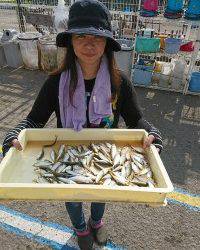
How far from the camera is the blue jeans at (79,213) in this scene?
11.4ft

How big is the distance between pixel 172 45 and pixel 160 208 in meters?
5.29

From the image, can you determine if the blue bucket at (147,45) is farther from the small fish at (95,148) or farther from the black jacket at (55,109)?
the small fish at (95,148)

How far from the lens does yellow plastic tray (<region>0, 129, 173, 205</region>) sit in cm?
255

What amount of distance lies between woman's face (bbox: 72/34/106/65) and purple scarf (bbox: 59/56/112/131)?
0.21 metres

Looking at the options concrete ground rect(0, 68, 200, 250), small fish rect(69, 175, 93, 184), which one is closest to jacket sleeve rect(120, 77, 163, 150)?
small fish rect(69, 175, 93, 184)

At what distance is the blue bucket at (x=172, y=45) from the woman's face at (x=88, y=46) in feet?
19.5

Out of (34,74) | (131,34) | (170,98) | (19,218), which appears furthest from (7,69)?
(19,218)

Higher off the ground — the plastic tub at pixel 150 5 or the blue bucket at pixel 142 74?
the plastic tub at pixel 150 5

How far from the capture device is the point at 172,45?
27.3 ft

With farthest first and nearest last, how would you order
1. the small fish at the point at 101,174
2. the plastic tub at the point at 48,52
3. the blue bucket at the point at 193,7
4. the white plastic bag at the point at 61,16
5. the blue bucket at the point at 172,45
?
the plastic tub at the point at 48,52, the white plastic bag at the point at 61,16, the blue bucket at the point at 172,45, the blue bucket at the point at 193,7, the small fish at the point at 101,174

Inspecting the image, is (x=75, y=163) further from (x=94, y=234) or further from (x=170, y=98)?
(x=170, y=98)

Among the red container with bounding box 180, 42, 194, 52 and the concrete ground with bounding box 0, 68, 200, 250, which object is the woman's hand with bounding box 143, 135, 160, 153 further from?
the red container with bounding box 180, 42, 194, 52

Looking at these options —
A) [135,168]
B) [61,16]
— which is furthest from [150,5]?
[135,168]

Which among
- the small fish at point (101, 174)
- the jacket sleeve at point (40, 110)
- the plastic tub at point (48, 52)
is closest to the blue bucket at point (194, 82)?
the plastic tub at point (48, 52)
